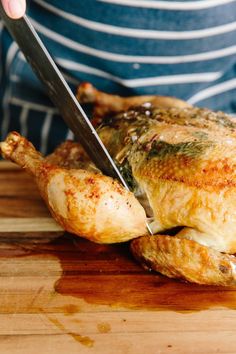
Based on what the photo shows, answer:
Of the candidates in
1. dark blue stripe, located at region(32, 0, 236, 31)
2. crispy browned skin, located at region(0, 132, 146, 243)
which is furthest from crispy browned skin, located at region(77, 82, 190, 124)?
crispy browned skin, located at region(0, 132, 146, 243)

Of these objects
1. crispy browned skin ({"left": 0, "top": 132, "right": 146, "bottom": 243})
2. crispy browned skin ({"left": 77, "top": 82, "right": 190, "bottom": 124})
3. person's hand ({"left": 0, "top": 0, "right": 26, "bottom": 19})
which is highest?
person's hand ({"left": 0, "top": 0, "right": 26, "bottom": 19})

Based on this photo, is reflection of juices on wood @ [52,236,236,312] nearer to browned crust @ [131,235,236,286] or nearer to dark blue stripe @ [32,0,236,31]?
browned crust @ [131,235,236,286]

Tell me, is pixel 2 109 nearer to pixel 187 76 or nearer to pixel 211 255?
pixel 187 76

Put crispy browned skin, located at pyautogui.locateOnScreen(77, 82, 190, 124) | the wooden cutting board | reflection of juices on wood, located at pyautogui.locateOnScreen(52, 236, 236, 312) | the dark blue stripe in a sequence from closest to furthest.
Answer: the wooden cutting board
reflection of juices on wood, located at pyautogui.locateOnScreen(52, 236, 236, 312)
the dark blue stripe
crispy browned skin, located at pyautogui.locateOnScreen(77, 82, 190, 124)

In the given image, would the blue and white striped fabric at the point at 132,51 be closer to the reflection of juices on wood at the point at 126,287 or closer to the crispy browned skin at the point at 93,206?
the crispy browned skin at the point at 93,206

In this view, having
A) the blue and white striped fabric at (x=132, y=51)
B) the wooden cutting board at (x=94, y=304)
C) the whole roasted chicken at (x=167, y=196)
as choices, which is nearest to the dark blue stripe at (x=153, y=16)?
the blue and white striped fabric at (x=132, y=51)

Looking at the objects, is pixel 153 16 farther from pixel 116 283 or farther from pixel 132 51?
pixel 116 283

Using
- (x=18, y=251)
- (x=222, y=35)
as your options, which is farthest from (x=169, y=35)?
(x=18, y=251)
